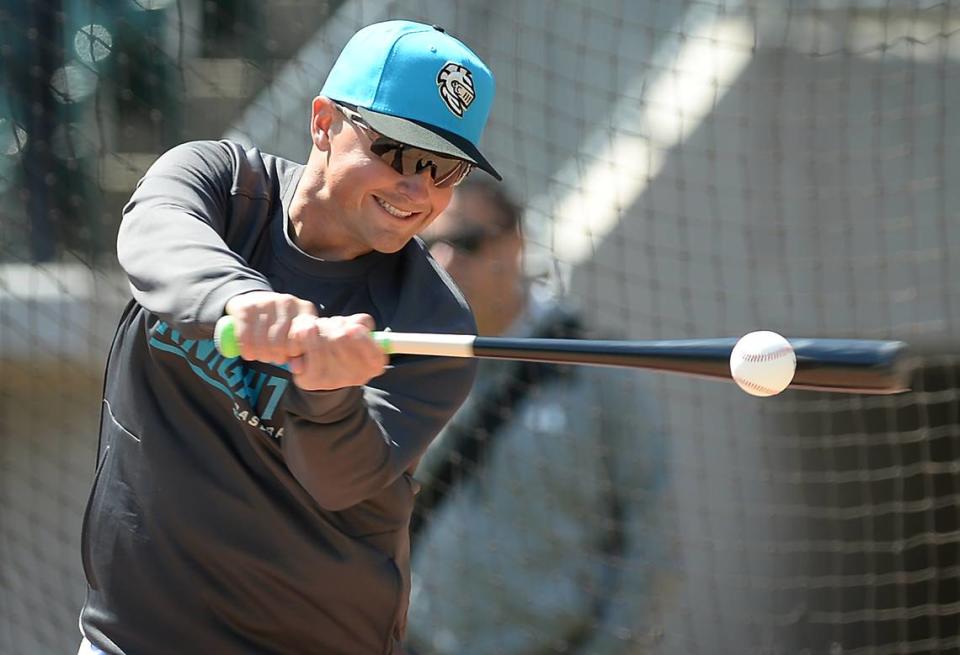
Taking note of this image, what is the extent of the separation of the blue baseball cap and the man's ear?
61 millimetres

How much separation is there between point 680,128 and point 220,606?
313 cm

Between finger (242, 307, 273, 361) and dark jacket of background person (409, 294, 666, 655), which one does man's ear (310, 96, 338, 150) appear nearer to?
finger (242, 307, 273, 361)

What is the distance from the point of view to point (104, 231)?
4.98 meters

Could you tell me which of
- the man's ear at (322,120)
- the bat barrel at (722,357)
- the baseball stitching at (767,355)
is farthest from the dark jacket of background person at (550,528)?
the baseball stitching at (767,355)

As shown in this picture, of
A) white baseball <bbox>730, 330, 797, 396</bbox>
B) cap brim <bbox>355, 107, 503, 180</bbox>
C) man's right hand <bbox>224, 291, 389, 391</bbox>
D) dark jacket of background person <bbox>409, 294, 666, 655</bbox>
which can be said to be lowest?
dark jacket of background person <bbox>409, 294, 666, 655</bbox>

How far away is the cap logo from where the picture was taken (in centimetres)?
196

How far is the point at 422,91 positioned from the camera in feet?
6.42

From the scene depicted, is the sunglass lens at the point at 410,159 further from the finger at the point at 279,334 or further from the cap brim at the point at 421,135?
the finger at the point at 279,334

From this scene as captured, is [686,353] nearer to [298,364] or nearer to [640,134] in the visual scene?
[298,364]

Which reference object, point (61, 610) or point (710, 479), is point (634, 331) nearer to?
point (710, 479)

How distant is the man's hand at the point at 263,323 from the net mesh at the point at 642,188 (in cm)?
289

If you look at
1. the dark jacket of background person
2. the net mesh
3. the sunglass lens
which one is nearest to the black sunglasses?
the sunglass lens

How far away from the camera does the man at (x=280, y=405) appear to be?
1919 mm

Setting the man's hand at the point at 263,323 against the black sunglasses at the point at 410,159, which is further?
the black sunglasses at the point at 410,159
